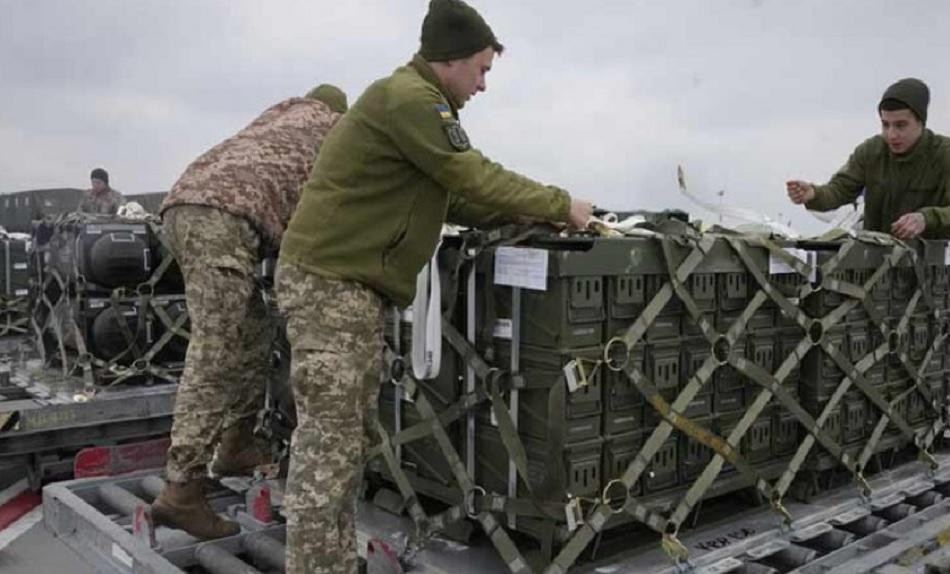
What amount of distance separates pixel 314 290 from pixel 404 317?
583 millimetres

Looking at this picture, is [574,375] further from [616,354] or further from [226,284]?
[226,284]

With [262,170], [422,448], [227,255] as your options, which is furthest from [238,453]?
[262,170]

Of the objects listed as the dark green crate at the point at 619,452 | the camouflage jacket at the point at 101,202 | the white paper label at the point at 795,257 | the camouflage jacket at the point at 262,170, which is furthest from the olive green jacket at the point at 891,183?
the camouflage jacket at the point at 101,202

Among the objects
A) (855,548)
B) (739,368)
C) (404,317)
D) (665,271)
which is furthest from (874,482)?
(404,317)

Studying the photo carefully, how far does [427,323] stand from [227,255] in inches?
44.0

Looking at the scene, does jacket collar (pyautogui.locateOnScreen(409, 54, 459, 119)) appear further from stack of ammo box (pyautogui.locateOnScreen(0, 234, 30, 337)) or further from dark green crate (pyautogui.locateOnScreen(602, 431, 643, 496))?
stack of ammo box (pyautogui.locateOnScreen(0, 234, 30, 337))

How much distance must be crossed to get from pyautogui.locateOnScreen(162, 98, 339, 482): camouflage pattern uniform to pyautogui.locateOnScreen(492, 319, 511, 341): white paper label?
128 centimetres

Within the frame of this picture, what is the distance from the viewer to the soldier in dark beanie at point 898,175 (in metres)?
4.64

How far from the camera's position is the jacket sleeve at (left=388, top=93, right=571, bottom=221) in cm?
282

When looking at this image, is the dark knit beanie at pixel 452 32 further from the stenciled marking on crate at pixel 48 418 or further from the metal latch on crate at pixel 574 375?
the stenciled marking on crate at pixel 48 418

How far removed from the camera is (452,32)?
2990 mm

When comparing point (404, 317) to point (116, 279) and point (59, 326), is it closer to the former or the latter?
point (116, 279)

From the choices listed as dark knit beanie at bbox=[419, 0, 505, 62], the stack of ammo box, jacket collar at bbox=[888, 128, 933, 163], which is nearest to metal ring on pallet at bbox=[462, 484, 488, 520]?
dark knit beanie at bbox=[419, 0, 505, 62]

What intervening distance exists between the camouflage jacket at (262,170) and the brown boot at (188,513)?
107 centimetres
